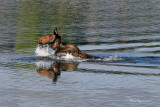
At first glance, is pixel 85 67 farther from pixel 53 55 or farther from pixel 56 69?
pixel 53 55

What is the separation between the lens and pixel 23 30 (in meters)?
35.4

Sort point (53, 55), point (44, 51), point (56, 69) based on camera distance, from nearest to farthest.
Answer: point (56, 69) → point (53, 55) → point (44, 51)

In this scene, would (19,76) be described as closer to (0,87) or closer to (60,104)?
(0,87)

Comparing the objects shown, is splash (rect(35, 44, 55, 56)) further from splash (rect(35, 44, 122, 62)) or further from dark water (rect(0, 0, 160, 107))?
dark water (rect(0, 0, 160, 107))

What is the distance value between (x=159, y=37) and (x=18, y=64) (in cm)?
1216

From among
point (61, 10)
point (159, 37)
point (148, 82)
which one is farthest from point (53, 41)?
point (61, 10)

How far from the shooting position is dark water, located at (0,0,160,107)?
50.0 ft

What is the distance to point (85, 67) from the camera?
2127cm

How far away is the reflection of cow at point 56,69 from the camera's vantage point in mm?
19312

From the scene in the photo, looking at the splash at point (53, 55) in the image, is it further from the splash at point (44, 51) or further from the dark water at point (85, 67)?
the dark water at point (85, 67)

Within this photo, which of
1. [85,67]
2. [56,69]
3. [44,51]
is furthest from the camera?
[44,51]

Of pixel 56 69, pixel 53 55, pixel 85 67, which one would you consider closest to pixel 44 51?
pixel 53 55

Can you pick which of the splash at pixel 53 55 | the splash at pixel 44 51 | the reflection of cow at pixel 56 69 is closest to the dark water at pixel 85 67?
the reflection of cow at pixel 56 69

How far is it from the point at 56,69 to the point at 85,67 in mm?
1198
